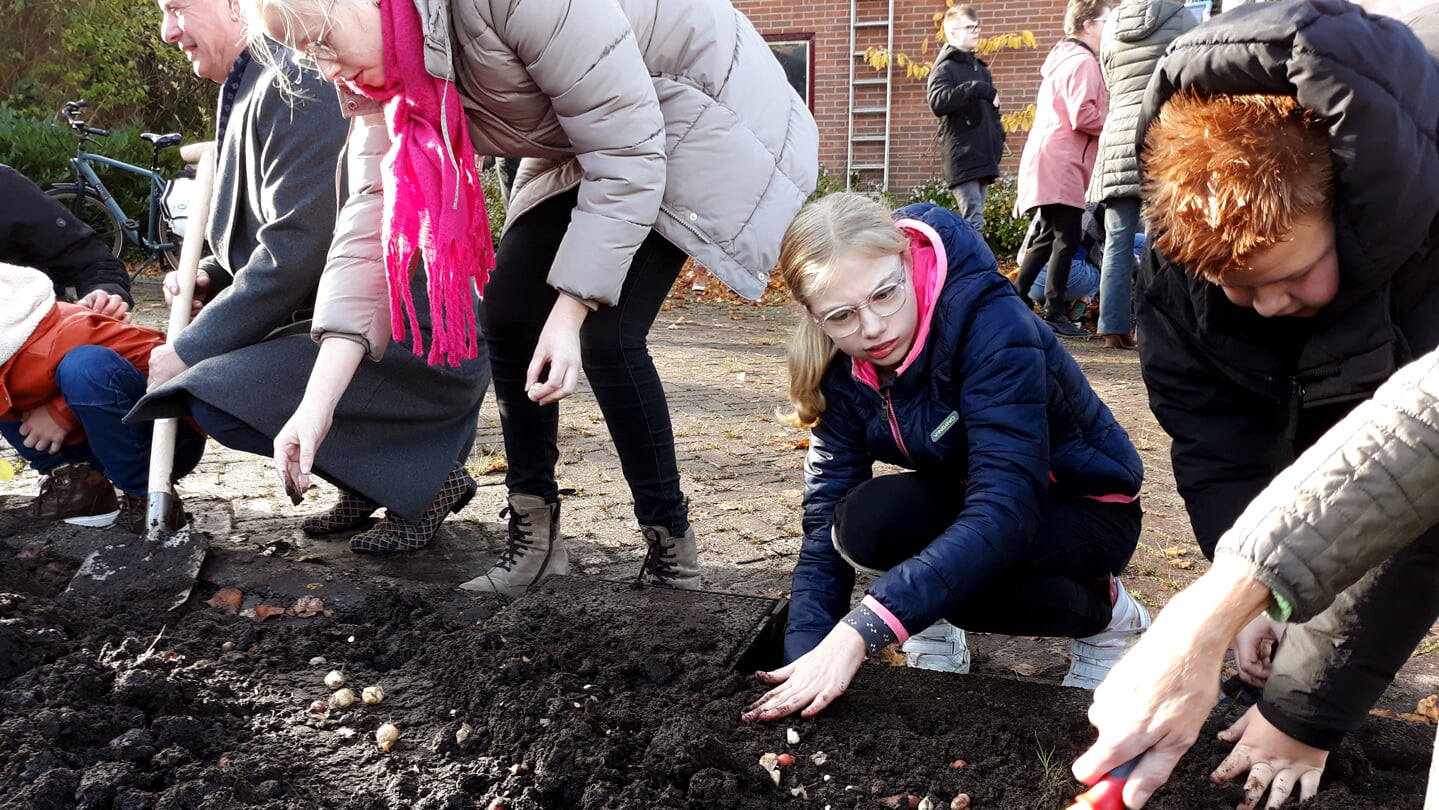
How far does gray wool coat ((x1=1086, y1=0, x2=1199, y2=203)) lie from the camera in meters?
6.26

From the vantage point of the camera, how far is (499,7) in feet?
7.20

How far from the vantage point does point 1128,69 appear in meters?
6.35

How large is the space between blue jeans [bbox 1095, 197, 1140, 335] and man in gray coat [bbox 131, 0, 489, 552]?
4.43 m

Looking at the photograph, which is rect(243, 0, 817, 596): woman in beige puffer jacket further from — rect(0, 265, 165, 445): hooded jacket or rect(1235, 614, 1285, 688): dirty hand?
rect(0, 265, 165, 445): hooded jacket

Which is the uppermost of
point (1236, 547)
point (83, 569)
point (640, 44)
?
point (640, 44)

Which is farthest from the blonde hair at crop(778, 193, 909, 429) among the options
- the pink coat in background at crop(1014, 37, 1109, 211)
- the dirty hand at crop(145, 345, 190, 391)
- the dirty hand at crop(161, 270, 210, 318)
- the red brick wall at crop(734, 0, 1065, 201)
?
the red brick wall at crop(734, 0, 1065, 201)

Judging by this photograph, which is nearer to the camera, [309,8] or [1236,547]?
[1236,547]

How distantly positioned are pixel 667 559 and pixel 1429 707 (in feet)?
5.94

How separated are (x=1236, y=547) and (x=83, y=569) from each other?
2.96 meters

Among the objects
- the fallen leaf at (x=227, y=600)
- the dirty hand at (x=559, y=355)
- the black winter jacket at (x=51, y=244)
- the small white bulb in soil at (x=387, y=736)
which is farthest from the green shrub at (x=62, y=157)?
the small white bulb in soil at (x=387, y=736)

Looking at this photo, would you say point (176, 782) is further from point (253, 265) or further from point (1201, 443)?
point (1201, 443)

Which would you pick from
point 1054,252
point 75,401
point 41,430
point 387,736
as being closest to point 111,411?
point 75,401

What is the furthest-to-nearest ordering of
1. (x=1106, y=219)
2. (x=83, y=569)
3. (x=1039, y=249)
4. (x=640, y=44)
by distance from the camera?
1. (x=1039, y=249)
2. (x=1106, y=219)
3. (x=83, y=569)
4. (x=640, y=44)

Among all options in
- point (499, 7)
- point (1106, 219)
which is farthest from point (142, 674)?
point (1106, 219)
